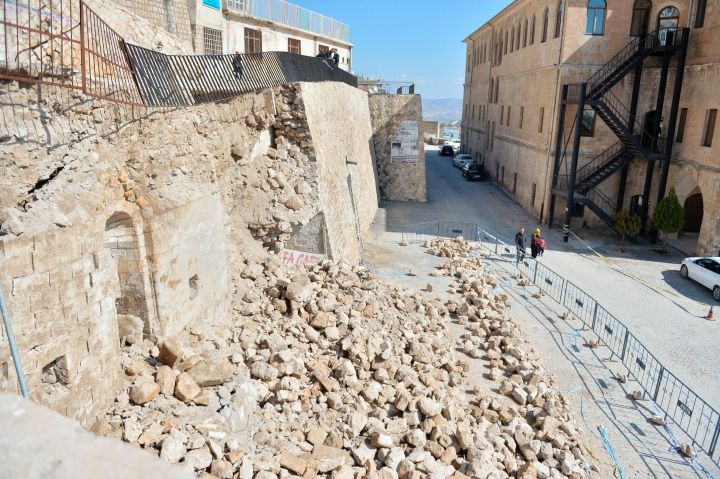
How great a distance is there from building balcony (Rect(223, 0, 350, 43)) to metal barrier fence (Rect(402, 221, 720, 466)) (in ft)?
40.8

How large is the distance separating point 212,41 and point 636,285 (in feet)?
60.0

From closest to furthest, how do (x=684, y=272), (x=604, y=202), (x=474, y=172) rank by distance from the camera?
(x=684, y=272) < (x=604, y=202) < (x=474, y=172)

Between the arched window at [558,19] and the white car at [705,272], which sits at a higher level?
the arched window at [558,19]

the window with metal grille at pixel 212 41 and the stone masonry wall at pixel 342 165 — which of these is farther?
the window with metal grille at pixel 212 41

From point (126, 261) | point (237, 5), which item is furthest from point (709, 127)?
point (126, 261)

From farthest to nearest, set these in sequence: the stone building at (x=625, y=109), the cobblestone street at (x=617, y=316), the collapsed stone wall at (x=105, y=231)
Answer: the stone building at (x=625, y=109), the cobblestone street at (x=617, y=316), the collapsed stone wall at (x=105, y=231)

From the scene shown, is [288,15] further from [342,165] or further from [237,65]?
[237,65]

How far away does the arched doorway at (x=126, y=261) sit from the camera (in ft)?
26.4

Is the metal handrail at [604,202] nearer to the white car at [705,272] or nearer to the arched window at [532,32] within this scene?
the white car at [705,272]

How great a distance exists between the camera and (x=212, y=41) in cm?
2056

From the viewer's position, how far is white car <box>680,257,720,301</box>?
1650cm

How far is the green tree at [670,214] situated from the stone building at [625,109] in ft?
3.32

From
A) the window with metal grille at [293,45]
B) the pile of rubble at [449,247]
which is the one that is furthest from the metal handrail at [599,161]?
the window with metal grille at [293,45]

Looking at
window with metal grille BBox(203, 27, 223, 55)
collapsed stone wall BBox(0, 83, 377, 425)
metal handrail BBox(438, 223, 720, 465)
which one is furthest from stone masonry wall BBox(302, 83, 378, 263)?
metal handrail BBox(438, 223, 720, 465)
